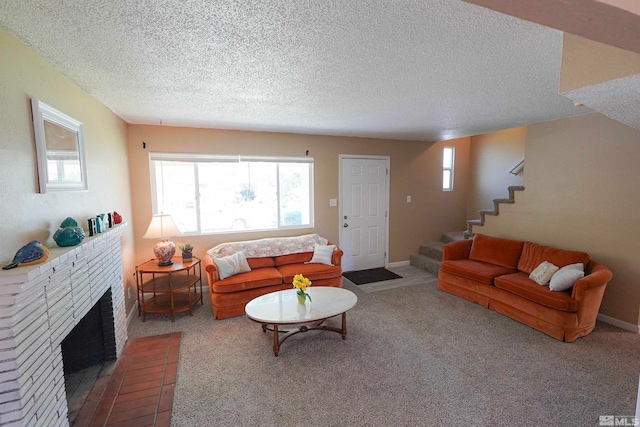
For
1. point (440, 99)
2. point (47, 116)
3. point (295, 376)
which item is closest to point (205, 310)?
point (295, 376)

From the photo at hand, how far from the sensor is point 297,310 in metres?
2.76

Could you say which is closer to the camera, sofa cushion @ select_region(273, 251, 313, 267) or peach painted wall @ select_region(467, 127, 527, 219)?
sofa cushion @ select_region(273, 251, 313, 267)

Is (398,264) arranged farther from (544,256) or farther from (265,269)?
(265,269)

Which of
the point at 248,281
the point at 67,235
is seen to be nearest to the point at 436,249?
the point at 248,281

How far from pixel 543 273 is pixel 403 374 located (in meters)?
2.07

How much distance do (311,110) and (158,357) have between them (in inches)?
111

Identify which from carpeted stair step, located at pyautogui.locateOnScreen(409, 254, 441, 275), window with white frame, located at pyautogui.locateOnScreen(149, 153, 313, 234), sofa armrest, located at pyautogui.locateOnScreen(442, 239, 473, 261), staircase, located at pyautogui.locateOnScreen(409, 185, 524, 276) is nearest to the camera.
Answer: window with white frame, located at pyautogui.locateOnScreen(149, 153, 313, 234)

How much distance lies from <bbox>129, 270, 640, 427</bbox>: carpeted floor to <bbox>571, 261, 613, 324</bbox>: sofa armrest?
27 cm

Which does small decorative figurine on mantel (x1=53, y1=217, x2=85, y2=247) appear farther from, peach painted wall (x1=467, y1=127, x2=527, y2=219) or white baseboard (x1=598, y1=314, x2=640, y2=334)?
peach painted wall (x1=467, y1=127, x2=527, y2=219)

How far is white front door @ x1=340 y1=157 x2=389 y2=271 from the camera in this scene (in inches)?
196

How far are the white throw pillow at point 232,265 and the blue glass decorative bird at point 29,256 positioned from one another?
2117mm

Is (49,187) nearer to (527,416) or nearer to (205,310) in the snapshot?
(205,310)

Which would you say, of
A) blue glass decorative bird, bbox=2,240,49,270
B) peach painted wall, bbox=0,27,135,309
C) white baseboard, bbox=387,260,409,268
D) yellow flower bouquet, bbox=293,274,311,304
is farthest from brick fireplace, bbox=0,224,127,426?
white baseboard, bbox=387,260,409,268

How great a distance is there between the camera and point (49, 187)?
1.75 metres
